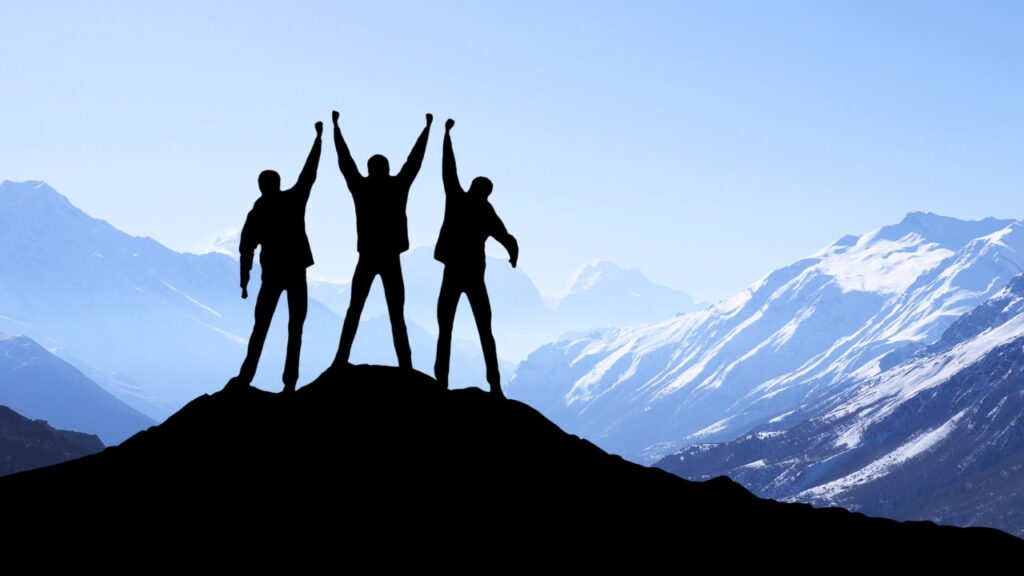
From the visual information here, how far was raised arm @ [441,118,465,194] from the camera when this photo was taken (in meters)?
27.0

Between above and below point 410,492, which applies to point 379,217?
above

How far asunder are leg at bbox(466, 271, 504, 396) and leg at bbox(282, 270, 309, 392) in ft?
12.6

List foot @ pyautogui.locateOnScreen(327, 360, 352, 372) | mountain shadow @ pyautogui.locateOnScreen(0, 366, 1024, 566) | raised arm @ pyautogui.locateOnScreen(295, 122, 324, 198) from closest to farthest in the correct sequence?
mountain shadow @ pyautogui.locateOnScreen(0, 366, 1024, 566) < raised arm @ pyautogui.locateOnScreen(295, 122, 324, 198) < foot @ pyautogui.locateOnScreen(327, 360, 352, 372)

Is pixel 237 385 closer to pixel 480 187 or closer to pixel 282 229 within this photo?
pixel 282 229

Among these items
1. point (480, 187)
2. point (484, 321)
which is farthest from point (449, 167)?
point (484, 321)

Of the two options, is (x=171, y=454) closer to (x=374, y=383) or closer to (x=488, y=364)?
(x=374, y=383)

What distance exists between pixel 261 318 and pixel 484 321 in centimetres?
519

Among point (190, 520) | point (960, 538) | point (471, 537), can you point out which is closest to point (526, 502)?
point (471, 537)

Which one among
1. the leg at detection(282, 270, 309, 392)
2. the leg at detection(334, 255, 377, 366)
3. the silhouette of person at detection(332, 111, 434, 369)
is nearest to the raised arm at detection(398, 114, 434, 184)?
the silhouette of person at detection(332, 111, 434, 369)

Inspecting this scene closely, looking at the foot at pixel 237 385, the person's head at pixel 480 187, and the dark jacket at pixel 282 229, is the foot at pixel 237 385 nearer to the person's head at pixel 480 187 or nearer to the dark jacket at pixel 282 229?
the dark jacket at pixel 282 229

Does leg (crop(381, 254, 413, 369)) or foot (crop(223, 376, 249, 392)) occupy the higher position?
leg (crop(381, 254, 413, 369))

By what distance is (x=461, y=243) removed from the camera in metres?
27.1

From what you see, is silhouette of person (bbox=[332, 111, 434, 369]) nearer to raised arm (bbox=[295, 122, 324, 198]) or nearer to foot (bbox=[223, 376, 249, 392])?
raised arm (bbox=[295, 122, 324, 198])


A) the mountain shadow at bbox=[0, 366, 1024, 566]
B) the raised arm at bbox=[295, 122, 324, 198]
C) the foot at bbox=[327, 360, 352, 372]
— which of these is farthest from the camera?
the foot at bbox=[327, 360, 352, 372]
